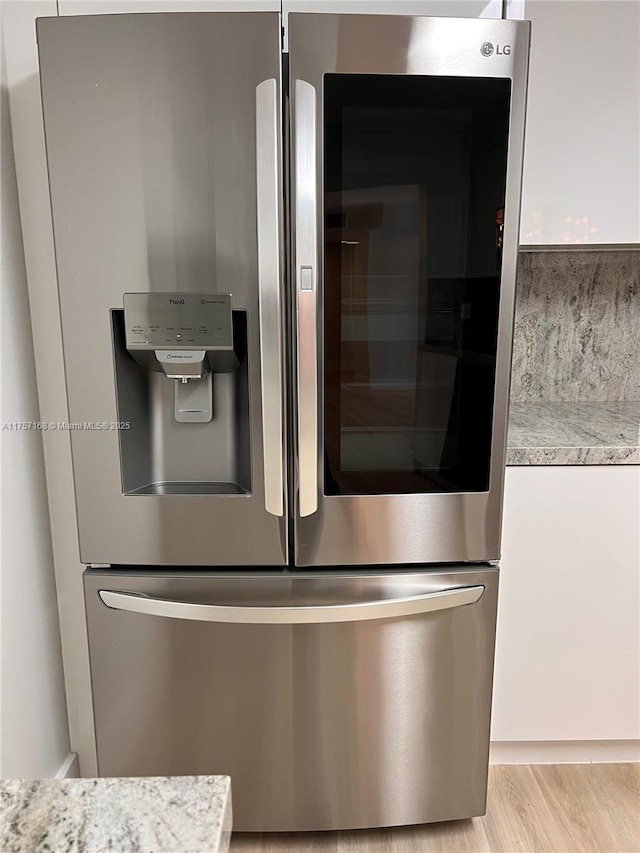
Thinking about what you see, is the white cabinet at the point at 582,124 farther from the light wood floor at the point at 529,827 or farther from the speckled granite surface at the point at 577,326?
the light wood floor at the point at 529,827

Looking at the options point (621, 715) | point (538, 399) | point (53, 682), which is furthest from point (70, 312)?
point (621, 715)

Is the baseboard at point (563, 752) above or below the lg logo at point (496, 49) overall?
below

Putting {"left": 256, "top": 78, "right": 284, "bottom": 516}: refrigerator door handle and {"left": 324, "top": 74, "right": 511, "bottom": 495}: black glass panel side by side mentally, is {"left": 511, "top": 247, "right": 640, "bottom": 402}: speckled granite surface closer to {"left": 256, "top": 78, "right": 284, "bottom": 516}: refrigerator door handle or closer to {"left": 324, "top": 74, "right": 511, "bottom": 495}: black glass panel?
{"left": 324, "top": 74, "right": 511, "bottom": 495}: black glass panel

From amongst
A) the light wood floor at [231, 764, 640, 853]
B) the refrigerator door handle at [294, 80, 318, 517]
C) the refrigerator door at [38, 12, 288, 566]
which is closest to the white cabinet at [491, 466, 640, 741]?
the light wood floor at [231, 764, 640, 853]

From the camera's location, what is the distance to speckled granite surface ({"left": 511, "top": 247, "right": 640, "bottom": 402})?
2.00 m

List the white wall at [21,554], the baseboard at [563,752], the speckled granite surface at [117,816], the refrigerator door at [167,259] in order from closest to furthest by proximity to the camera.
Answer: the speckled granite surface at [117,816] → the refrigerator door at [167,259] → the white wall at [21,554] → the baseboard at [563,752]

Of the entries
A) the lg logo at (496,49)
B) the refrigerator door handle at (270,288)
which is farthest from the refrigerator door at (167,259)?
the lg logo at (496,49)

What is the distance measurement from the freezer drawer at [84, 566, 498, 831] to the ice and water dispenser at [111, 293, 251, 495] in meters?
0.22

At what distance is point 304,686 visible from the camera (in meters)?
1.41

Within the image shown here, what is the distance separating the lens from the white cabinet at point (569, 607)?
1.54m

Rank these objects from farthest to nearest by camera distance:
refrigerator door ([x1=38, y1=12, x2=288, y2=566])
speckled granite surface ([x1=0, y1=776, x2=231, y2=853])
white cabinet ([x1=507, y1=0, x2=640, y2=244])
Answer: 1. white cabinet ([x1=507, y1=0, x2=640, y2=244])
2. refrigerator door ([x1=38, y1=12, x2=288, y2=566])
3. speckled granite surface ([x1=0, y1=776, x2=231, y2=853])

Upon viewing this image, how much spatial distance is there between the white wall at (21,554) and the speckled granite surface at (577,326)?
4.71 ft

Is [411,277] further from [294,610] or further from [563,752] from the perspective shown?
[563,752]

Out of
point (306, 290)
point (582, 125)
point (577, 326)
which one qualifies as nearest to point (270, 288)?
point (306, 290)
